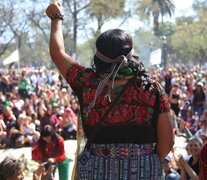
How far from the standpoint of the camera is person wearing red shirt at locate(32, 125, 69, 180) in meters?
5.93

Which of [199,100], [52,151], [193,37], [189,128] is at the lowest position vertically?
[52,151]

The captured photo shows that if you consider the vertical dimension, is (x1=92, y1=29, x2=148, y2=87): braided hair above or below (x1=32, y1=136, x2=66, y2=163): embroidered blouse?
above

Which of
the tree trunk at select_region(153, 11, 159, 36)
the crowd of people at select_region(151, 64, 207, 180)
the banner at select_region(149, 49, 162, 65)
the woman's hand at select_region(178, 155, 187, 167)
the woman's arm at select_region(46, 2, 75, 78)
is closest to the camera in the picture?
the woman's arm at select_region(46, 2, 75, 78)

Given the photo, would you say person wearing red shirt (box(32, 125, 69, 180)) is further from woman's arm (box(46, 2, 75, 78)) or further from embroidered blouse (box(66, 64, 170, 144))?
embroidered blouse (box(66, 64, 170, 144))

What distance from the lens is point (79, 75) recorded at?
215 centimetres

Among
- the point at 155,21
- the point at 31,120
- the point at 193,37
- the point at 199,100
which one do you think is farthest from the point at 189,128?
the point at 193,37

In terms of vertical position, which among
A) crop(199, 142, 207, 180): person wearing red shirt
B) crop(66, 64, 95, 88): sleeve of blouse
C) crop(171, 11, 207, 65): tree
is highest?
crop(171, 11, 207, 65): tree

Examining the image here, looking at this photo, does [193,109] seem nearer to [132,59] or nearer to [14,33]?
[132,59]

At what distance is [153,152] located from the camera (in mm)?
2098

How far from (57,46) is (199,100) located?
10.4 meters

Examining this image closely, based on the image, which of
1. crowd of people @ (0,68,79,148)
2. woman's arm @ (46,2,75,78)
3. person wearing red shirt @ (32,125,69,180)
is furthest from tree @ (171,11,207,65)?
woman's arm @ (46,2,75,78)

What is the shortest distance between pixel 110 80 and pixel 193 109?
416 inches

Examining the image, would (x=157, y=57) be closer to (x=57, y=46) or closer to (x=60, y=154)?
(x=60, y=154)

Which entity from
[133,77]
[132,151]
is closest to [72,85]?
[133,77]
